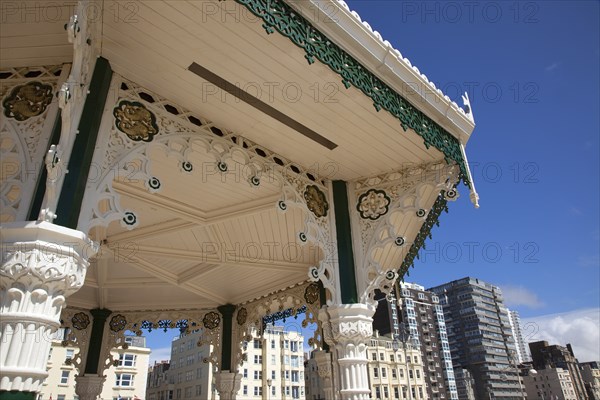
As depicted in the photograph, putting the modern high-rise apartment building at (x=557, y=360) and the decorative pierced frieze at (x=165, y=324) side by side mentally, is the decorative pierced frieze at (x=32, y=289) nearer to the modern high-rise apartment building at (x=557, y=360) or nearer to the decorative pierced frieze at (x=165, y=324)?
the decorative pierced frieze at (x=165, y=324)

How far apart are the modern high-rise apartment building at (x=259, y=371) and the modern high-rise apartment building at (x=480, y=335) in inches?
2211

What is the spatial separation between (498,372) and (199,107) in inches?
4302

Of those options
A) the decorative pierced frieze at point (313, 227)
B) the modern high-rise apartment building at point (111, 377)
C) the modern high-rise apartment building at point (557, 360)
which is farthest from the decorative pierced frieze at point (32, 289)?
the modern high-rise apartment building at point (557, 360)

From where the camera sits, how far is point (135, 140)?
4.62 metres

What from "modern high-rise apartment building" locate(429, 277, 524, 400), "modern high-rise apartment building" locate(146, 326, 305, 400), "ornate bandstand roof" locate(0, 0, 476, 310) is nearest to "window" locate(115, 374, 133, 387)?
"modern high-rise apartment building" locate(146, 326, 305, 400)

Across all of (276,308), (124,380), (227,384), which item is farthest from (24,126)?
(124,380)

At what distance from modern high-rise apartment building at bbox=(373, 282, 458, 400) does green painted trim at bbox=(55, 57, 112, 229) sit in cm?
7149

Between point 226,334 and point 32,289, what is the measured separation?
794 centimetres

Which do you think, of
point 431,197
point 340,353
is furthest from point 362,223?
point 340,353

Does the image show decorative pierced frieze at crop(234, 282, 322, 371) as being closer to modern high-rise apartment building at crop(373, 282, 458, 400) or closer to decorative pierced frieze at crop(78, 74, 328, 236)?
decorative pierced frieze at crop(78, 74, 328, 236)

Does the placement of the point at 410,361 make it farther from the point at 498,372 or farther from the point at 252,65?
the point at 252,65

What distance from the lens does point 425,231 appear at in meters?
7.84

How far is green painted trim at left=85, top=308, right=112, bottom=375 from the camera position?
10.2 m

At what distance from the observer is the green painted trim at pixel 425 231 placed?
7.15 m
